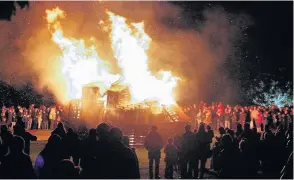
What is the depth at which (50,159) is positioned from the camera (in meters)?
5.21

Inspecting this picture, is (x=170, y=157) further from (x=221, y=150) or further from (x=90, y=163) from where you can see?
(x=90, y=163)

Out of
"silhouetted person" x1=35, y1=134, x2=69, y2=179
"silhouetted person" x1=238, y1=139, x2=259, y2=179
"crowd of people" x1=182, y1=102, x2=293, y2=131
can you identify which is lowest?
"silhouetted person" x1=238, y1=139, x2=259, y2=179

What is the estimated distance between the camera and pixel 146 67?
21.0 meters

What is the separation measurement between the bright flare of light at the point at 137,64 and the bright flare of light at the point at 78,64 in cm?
120

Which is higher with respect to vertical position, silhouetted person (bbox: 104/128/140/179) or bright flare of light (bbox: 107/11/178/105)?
bright flare of light (bbox: 107/11/178/105)

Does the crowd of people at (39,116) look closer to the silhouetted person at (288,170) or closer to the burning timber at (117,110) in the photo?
the burning timber at (117,110)

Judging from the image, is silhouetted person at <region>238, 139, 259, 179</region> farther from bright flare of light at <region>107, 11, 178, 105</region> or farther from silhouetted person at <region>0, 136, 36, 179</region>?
bright flare of light at <region>107, 11, 178, 105</region>

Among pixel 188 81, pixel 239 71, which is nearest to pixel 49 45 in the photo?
pixel 188 81

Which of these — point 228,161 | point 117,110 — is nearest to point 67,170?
point 228,161

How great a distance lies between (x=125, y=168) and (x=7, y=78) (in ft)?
96.4

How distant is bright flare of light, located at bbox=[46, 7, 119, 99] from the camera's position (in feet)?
71.0

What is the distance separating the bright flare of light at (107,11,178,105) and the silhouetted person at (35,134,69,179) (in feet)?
43.3

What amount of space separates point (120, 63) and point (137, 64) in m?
1.11

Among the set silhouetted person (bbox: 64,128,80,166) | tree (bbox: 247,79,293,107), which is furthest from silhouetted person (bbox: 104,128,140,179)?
tree (bbox: 247,79,293,107)
